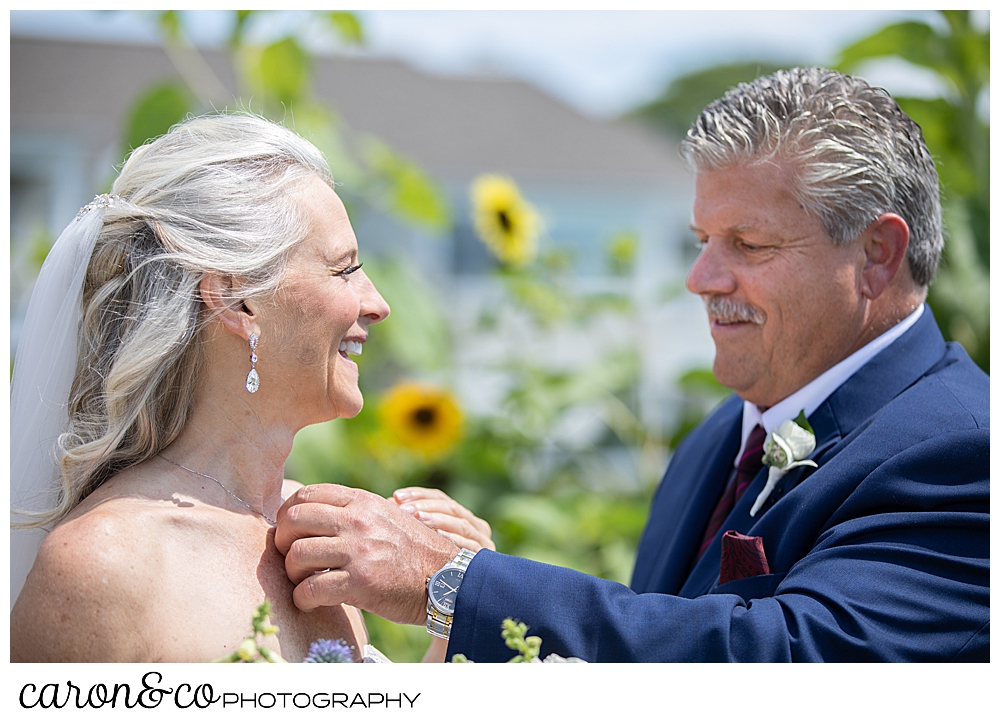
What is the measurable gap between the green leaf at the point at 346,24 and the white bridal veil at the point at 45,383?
8.12 feet

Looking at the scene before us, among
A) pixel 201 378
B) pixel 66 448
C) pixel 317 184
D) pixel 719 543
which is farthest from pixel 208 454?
pixel 719 543

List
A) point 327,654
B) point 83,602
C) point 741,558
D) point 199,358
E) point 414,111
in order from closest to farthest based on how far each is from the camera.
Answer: point 83,602 → point 327,654 → point 199,358 → point 741,558 → point 414,111

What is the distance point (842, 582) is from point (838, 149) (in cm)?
115

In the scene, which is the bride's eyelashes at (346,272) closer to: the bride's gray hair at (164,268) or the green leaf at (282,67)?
the bride's gray hair at (164,268)

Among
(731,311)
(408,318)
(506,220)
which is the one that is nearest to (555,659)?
(731,311)

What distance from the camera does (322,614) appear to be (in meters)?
2.01

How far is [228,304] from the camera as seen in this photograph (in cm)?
193

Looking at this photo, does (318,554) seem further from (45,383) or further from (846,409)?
(846,409)

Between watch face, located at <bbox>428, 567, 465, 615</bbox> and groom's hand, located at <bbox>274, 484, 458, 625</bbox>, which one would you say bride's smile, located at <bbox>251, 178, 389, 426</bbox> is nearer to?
groom's hand, located at <bbox>274, 484, 458, 625</bbox>

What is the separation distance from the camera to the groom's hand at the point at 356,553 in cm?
182

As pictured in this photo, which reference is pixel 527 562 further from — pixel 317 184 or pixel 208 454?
pixel 317 184

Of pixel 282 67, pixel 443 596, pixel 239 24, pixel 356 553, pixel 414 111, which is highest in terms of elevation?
pixel 414 111

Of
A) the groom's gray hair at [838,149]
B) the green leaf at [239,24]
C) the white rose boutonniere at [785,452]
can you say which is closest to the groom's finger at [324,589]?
the white rose boutonniere at [785,452]
